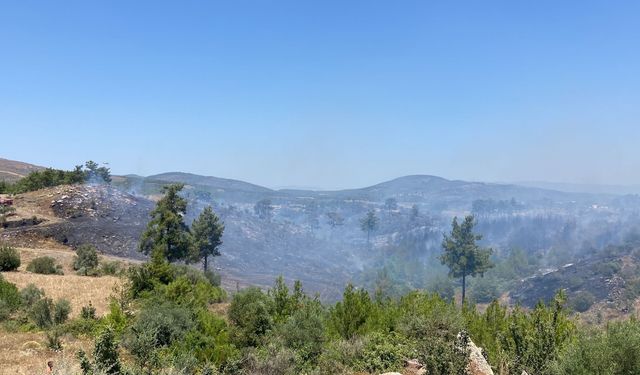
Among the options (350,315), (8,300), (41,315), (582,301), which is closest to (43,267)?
(8,300)

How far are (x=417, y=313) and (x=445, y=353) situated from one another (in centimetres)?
594

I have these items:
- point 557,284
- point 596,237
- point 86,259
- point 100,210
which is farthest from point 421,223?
point 86,259

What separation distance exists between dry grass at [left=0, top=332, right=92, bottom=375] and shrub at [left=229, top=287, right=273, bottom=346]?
501cm

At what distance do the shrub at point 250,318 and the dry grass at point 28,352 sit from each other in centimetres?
501

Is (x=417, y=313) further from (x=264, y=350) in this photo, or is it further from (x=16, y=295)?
(x=16, y=295)

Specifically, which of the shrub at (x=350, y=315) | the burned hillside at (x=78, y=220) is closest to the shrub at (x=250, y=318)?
the shrub at (x=350, y=315)

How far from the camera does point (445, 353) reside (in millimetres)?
10445

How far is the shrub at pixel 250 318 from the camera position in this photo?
1611 cm

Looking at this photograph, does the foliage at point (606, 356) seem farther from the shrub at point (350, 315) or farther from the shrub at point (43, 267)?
the shrub at point (43, 267)

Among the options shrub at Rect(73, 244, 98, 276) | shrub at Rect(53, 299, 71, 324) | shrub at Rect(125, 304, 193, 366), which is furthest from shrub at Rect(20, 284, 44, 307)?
shrub at Rect(73, 244, 98, 276)

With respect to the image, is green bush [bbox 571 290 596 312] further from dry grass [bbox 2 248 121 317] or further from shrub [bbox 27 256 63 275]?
shrub [bbox 27 256 63 275]

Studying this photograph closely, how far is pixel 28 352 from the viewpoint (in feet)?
44.7

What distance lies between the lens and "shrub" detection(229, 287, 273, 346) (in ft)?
52.9

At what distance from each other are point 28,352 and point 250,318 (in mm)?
6997
